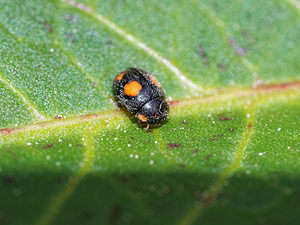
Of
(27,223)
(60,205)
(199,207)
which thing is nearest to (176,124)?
(199,207)

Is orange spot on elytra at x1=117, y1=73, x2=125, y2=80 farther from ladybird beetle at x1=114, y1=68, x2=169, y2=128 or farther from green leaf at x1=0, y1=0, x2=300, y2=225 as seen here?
green leaf at x1=0, y1=0, x2=300, y2=225

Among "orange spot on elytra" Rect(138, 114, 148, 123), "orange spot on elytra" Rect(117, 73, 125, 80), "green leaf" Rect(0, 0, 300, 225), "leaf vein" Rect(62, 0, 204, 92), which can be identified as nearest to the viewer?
"green leaf" Rect(0, 0, 300, 225)

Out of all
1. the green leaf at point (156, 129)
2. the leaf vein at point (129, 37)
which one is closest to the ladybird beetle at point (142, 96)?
the green leaf at point (156, 129)

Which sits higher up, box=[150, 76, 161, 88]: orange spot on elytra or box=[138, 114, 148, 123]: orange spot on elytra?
box=[150, 76, 161, 88]: orange spot on elytra

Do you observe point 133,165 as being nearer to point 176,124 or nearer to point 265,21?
point 176,124

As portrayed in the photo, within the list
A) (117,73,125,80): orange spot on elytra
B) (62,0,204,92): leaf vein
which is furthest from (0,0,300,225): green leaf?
(117,73,125,80): orange spot on elytra
